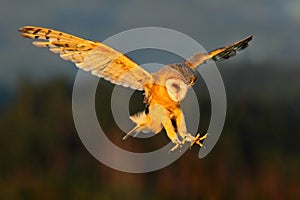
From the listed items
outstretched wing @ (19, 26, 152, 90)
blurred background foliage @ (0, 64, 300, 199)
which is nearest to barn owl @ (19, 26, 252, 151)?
outstretched wing @ (19, 26, 152, 90)

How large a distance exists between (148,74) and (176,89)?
0.33m

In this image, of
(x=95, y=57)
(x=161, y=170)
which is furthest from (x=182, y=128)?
(x=161, y=170)

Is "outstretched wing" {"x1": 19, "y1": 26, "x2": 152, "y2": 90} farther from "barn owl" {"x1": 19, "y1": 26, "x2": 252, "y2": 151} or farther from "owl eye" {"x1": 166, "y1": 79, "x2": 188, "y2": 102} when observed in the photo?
"owl eye" {"x1": 166, "y1": 79, "x2": 188, "y2": 102}

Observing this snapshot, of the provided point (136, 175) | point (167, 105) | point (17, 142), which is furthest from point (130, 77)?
point (17, 142)

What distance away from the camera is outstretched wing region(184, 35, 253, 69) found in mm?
3443

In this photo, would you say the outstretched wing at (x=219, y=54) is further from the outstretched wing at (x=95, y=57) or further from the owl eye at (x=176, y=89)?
the owl eye at (x=176, y=89)

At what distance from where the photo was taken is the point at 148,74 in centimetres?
325

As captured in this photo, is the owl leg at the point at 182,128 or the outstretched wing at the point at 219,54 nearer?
the owl leg at the point at 182,128

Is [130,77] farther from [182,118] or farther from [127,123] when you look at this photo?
[182,118]

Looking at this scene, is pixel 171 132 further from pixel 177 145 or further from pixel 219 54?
pixel 219 54

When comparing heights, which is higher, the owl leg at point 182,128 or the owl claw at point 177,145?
the owl leg at point 182,128

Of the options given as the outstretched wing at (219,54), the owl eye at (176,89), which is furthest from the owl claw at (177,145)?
the outstretched wing at (219,54)

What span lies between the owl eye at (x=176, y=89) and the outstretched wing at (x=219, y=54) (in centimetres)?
36

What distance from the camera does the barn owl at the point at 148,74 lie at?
2.93 m
